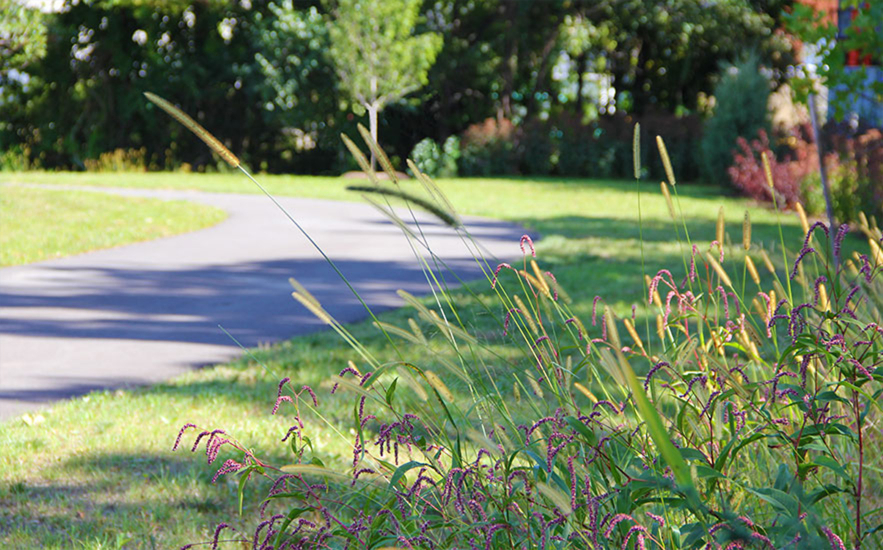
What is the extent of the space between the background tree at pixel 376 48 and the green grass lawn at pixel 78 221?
917cm

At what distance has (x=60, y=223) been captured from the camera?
34.6ft

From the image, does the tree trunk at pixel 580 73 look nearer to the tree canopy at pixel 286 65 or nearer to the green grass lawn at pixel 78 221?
the tree canopy at pixel 286 65

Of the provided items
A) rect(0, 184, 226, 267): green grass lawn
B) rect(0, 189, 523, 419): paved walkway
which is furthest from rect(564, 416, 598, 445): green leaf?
rect(0, 184, 226, 267): green grass lawn

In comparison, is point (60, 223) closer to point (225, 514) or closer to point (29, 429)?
point (29, 429)

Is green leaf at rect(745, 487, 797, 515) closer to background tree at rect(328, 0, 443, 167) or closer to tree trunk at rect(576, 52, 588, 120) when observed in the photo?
background tree at rect(328, 0, 443, 167)

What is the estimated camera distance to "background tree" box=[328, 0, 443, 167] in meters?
21.2

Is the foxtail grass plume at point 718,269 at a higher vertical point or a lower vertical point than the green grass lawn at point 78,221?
higher

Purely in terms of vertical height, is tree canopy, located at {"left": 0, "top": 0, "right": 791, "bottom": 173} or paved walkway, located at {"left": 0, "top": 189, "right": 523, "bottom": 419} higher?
tree canopy, located at {"left": 0, "top": 0, "right": 791, "bottom": 173}

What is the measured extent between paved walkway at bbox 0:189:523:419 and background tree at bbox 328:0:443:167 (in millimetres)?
10735

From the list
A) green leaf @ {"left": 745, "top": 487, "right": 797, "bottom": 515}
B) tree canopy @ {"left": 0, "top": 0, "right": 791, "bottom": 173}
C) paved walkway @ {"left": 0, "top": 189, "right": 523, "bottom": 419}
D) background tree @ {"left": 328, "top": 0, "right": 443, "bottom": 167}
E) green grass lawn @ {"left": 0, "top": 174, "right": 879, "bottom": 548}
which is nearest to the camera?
green leaf @ {"left": 745, "top": 487, "right": 797, "bottom": 515}

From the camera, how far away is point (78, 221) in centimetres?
1070

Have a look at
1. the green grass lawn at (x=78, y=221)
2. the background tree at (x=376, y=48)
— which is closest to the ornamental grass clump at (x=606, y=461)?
the green grass lawn at (x=78, y=221)

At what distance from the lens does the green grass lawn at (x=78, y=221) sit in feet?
29.4

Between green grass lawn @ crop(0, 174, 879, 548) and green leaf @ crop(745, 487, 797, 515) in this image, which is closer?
green leaf @ crop(745, 487, 797, 515)
